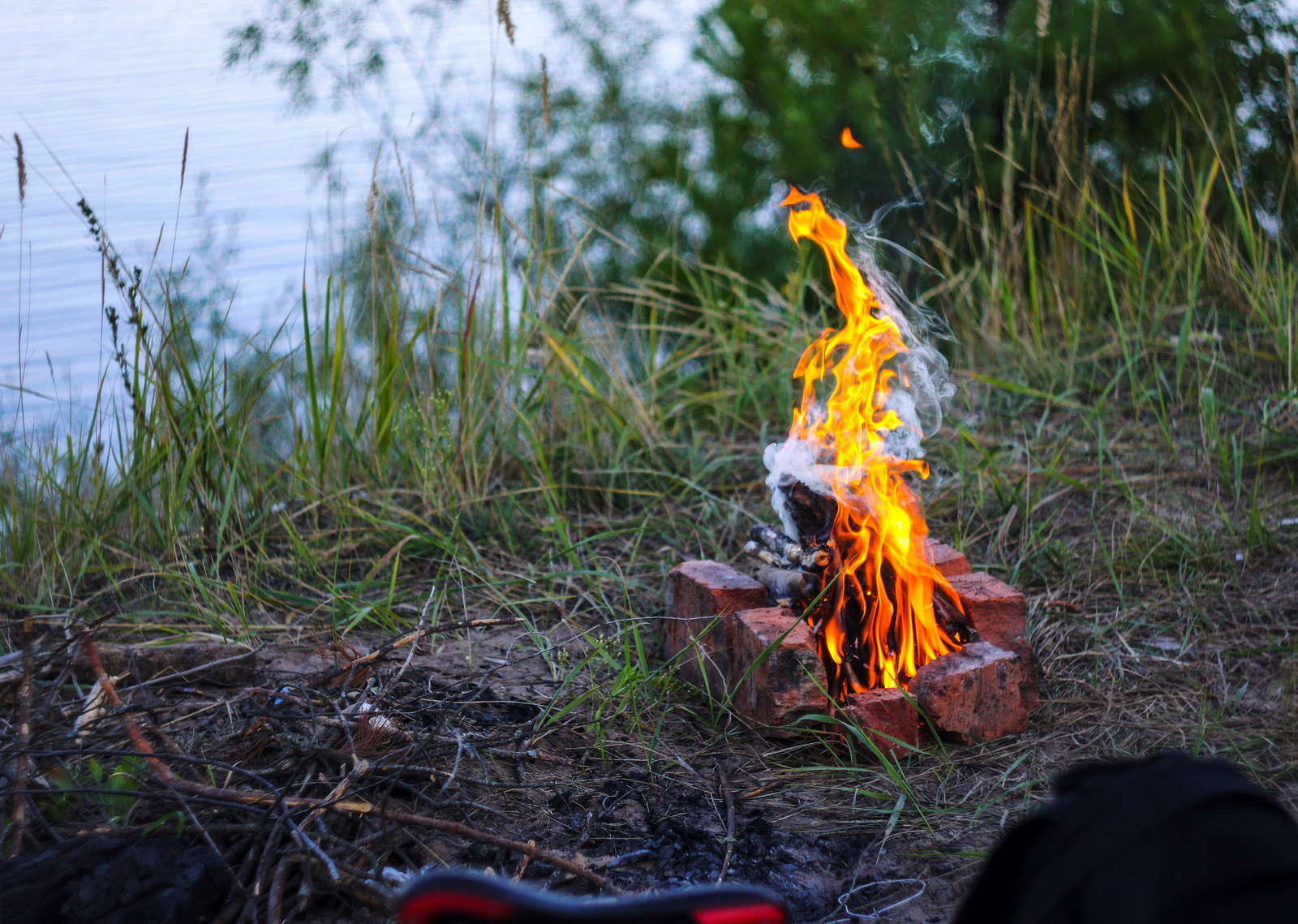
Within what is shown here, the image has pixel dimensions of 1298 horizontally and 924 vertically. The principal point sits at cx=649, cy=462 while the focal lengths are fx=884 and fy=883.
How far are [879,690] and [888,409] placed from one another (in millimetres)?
826

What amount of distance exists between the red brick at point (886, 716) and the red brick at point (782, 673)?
0.07m

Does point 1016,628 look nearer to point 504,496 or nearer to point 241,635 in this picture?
point 504,496

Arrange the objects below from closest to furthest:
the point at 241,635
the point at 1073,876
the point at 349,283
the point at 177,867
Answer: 1. the point at 1073,876
2. the point at 177,867
3. the point at 241,635
4. the point at 349,283

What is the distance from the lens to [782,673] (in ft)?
5.98

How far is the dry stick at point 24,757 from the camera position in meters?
1.36

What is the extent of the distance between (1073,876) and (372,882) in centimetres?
102

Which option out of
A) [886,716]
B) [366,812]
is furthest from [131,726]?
[886,716]

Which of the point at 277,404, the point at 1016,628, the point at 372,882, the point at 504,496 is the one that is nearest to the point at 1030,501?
the point at 1016,628

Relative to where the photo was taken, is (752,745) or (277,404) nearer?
(752,745)

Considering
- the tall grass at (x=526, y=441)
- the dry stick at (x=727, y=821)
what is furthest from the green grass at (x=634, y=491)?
the dry stick at (x=727, y=821)

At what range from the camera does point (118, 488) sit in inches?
107

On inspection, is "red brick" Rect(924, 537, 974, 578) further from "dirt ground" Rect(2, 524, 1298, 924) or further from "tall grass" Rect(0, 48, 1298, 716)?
"tall grass" Rect(0, 48, 1298, 716)

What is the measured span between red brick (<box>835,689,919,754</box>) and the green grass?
0.16ft

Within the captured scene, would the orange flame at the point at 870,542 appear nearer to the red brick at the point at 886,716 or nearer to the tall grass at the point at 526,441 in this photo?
the red brick at the point at 886,716
